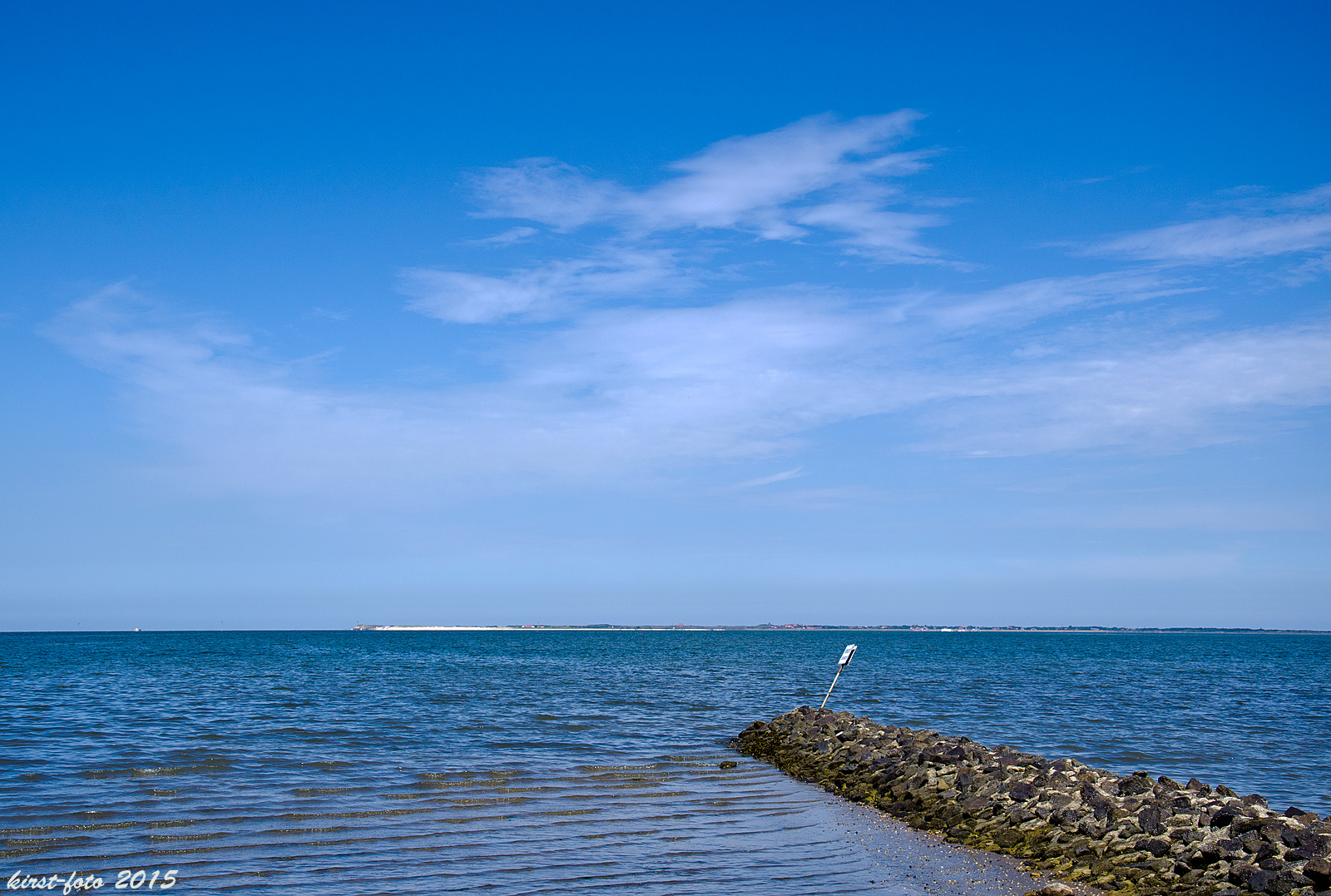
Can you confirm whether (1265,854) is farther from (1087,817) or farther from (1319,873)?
(1087,817)

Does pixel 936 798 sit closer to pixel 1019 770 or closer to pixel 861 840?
pixel 1019 770

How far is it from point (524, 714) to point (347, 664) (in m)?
40.2

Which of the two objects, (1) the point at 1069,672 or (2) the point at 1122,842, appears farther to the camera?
(1) the point at 1069,672

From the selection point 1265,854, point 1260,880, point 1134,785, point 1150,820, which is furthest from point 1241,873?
point 1134,785

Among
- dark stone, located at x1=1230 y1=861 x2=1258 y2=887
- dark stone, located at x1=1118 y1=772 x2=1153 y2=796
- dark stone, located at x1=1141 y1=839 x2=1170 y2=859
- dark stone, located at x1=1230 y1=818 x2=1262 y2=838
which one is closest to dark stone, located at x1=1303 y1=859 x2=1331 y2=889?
dark stone, located at x1=1230 y1=861 x2=1258 y2=887

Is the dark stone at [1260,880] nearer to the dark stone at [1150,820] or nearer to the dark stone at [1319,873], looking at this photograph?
the dark stone at [1319,873]

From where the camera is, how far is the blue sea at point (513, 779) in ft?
39.1

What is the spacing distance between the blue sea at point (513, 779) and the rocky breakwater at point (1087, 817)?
2.92 ft

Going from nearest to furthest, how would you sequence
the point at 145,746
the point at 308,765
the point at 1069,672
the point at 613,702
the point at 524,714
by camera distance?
1. the point at 308,765
2. the point at 145,746
3. the point at 524,714
4. the point at 613,702
5. the point at 1069,672

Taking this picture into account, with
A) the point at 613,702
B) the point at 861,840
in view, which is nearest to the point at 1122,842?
the point at 861,840

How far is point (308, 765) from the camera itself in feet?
62.5

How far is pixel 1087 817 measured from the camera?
44.9 ft

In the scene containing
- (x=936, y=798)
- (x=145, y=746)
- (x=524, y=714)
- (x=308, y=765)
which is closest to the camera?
(x=936, y=798)

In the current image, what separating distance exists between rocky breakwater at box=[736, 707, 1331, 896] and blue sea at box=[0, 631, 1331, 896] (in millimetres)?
891
